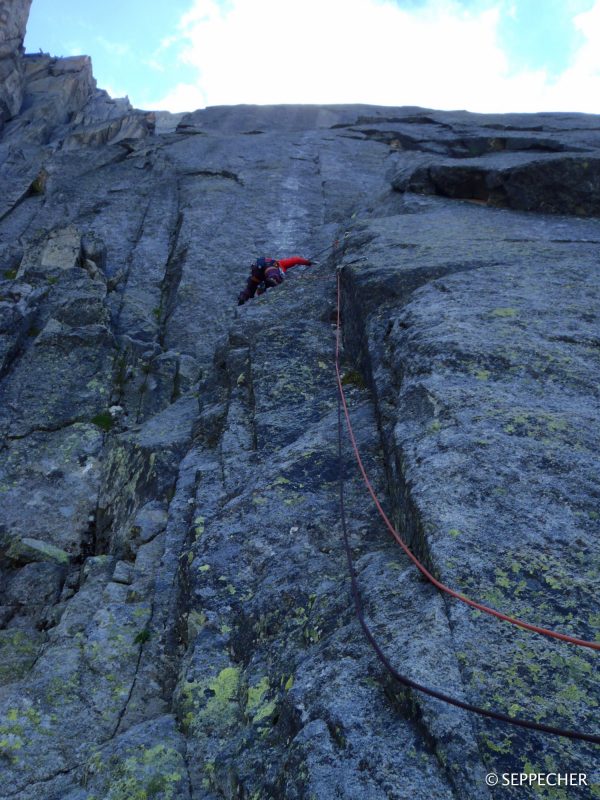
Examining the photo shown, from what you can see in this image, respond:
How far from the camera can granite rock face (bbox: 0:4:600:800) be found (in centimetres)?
474

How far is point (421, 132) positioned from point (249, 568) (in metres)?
30.0

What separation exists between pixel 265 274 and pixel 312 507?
9.39 m

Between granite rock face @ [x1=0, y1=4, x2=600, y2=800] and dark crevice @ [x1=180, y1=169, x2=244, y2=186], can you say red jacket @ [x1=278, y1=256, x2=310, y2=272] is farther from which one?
dark crevice @ [x1=180, y1=169, x2=244, y2=186]

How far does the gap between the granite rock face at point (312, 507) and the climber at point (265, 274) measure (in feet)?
1.79

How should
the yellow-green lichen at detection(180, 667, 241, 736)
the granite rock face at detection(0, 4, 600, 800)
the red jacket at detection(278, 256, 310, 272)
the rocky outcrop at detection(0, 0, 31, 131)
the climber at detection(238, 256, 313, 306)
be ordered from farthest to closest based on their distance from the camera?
the rocky outcrop at detection(0, 0, 31, 131) → the red jacket at detection(278, 256, 310, 272) → the climber at detection(238, 256, 313, 306) → the yellow-green lichen at detection(180, 667, 241, 736) → the granite rock face at detection(0, 4, 600, 800)

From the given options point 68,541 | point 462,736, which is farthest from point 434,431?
point 68,541

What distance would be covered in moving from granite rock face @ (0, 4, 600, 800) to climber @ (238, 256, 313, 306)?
55cm

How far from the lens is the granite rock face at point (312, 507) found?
474cm

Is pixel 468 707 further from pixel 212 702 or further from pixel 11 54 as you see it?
pixel 11 54

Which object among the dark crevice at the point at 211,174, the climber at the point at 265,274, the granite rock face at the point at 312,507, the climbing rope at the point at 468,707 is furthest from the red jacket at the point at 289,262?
the climbing rope at the point at 468,707

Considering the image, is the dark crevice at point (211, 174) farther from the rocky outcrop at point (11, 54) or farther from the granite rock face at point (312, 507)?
the rocky outcrop at point (11, 54)

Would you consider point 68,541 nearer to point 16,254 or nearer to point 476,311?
point 476,311

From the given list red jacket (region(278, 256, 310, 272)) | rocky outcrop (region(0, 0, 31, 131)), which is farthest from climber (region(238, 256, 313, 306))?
rocky outcrop (region(0, 0, 31, 131))

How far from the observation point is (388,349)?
9.91 m
